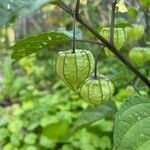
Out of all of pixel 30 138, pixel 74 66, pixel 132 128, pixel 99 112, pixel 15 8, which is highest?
pixel 15 8

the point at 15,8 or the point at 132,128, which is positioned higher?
the point at 15,8

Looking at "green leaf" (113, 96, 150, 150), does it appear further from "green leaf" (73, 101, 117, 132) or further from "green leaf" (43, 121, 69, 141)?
"green leaf" (43, 121, 69, 141)

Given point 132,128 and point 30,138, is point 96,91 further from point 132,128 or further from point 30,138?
point 30,138

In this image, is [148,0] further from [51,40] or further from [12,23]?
[12,23]

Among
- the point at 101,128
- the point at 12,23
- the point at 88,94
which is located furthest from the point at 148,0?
the point at 101,128

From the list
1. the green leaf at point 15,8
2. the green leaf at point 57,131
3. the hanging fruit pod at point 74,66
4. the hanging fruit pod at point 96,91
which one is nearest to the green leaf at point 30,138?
the green leaf at point 57,131

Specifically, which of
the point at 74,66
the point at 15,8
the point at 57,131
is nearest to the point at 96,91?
the point at 74,66

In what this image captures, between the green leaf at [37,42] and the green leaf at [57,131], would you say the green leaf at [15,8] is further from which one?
the green leaf at [57,131]
